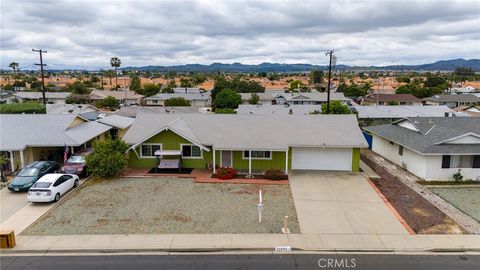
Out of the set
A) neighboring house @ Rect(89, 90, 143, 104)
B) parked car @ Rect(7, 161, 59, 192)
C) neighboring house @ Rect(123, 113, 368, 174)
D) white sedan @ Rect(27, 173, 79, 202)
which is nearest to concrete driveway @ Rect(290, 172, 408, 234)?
neighboring house @ Rect(123, 113, 368, 174)

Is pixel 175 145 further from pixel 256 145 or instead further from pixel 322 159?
pixel 322 159

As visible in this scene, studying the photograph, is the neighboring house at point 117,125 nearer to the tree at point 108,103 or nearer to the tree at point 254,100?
the tree at point 108,103

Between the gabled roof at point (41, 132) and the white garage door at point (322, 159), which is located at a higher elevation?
the gabled roof at point (41, 132)

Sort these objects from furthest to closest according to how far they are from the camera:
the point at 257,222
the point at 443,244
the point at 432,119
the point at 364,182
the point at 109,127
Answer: the point at 109,127, the point at 432,119, the point at 364,182, the point at 257,222, the point at 443,244

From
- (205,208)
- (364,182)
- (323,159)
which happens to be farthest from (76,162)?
(364,182)

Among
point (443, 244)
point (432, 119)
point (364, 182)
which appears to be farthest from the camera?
point (432, 119)

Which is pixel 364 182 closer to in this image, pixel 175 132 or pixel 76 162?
pixel 175 132

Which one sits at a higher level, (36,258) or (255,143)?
(255,143)

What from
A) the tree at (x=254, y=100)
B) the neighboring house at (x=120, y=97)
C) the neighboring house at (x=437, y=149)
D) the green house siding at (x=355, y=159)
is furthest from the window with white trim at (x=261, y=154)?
the neighboring house at (x=120, y=97)
